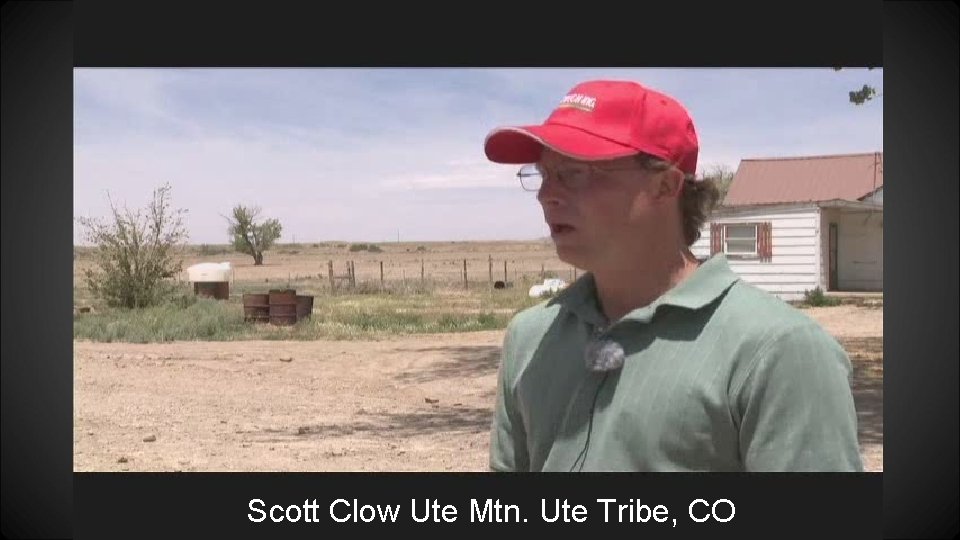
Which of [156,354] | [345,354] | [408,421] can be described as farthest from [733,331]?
[156,354]

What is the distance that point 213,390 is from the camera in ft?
35.9

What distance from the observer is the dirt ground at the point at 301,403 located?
7.55 m

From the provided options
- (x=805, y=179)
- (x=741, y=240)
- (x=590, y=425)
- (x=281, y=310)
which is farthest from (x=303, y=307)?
(x=590, y=425)

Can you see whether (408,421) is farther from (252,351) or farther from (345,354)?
(252,351)

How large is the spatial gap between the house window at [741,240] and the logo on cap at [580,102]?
18.7 metres

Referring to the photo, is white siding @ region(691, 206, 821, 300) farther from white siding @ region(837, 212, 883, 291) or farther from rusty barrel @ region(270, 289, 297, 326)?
rusty barrel @ region(270, 289, 297, 326)

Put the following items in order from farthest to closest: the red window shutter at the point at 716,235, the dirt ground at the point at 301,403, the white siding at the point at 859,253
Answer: the white siding at the point at 859,253 → the red window shutter at the point at 716,235 → the dirt ground at the point at 301,403

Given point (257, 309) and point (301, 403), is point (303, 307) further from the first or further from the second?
point (301, 403)

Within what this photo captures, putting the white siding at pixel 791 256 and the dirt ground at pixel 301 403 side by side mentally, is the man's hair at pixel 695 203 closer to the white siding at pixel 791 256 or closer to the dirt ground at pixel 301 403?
the dirt ground at pixel 301 403

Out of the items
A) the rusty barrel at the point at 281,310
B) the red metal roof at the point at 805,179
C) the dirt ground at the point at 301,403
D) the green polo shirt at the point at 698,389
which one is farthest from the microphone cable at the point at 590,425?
the red metal roof at the point at 805,179

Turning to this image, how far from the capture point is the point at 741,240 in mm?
20078

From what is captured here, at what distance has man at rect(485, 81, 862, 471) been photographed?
61.9 inches

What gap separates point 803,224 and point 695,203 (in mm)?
18693

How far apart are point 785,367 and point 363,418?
25.9 feet
